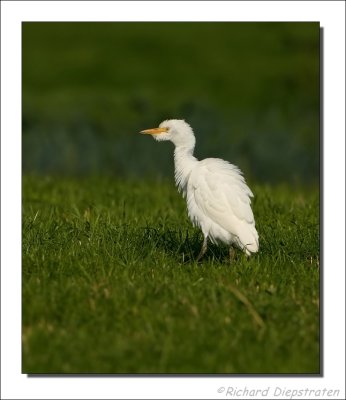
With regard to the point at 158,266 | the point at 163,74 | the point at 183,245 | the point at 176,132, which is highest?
the point at 163,74

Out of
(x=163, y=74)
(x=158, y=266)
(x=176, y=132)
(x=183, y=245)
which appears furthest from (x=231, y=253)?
(x=163, y=74)

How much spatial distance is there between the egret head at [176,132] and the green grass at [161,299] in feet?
3.27

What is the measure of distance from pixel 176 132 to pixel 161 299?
2.50 metres

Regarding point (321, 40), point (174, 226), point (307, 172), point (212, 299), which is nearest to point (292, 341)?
point (212, 299)

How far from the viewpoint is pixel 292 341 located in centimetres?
618

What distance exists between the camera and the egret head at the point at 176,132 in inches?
345

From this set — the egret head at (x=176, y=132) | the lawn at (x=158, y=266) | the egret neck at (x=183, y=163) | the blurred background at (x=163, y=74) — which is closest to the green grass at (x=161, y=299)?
the lawn at (x=158, y=266)

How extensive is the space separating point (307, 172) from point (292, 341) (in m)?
12.3

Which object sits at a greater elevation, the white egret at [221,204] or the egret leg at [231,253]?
the white egret at [221,204]

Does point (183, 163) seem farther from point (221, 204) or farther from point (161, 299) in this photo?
point (161, 299)

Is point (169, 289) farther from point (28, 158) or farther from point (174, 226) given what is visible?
point (28, 158)

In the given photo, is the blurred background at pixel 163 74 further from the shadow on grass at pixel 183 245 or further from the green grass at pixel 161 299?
the green grass at pixel 161 299

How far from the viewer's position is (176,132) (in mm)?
8812

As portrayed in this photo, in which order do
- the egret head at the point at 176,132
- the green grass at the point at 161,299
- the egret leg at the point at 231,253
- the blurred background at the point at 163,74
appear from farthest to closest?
the blurred background at the point at 163,74
the egret head at the point at 176,132
the egret leg at the point at 231,253
the green grass at the point at 161,299
